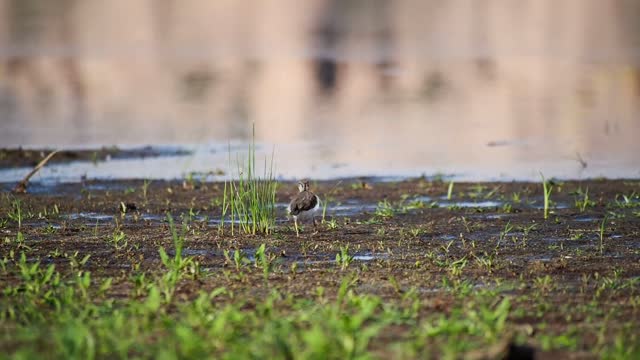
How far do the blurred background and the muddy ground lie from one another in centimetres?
290

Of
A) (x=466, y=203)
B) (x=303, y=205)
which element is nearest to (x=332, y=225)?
(x=303, y=205)

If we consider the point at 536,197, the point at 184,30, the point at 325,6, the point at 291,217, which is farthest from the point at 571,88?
the point at 325,6

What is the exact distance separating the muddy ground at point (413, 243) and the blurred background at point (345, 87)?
2.90m

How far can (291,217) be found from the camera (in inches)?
516

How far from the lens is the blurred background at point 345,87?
20875 millimetres

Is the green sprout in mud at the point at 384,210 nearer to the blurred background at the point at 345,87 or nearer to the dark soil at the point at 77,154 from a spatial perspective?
the blurred background at the point at 345,87

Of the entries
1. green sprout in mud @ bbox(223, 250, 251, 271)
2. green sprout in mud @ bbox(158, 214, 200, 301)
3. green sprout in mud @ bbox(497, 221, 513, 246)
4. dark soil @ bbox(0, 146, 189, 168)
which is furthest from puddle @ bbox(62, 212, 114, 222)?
dark soil @ bbox(0, 146, 189, 168)

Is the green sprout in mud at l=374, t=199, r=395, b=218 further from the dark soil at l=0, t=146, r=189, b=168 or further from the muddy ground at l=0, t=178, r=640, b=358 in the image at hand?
the dark soil at l=0, t=146, r=189, b=168

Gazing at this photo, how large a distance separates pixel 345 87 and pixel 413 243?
74.9ft

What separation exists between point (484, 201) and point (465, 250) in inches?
142

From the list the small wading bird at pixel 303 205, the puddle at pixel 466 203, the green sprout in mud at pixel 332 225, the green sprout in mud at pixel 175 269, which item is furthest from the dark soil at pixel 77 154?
the green sprout in mud at pixel 175 269

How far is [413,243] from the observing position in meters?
11.2

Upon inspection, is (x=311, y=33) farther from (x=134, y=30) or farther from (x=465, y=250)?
(x=465, y=250)

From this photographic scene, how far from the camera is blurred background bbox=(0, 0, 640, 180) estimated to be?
20.9 m
